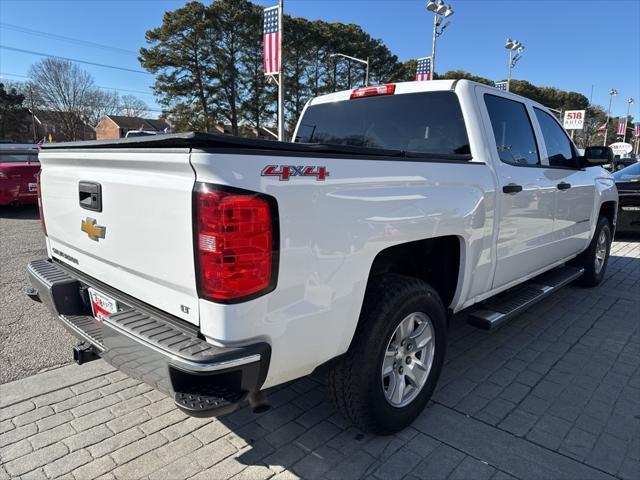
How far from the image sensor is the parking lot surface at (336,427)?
7.80 feet

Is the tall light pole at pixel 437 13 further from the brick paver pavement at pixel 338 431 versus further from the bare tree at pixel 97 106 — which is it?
the bare tree at pixel 97 106

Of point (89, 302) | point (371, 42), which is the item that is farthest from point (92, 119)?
point (89, 302)

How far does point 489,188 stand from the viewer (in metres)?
3.06

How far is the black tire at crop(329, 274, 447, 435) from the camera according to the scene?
7.57ft

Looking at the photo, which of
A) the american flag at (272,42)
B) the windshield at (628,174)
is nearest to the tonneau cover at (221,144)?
the windshield at (628,174)

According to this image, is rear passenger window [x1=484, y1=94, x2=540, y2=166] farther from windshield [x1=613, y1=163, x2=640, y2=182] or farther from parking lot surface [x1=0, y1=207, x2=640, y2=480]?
windshield [x1=613, y1=163, x2=640, y2=182]

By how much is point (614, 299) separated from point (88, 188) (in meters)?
5.62

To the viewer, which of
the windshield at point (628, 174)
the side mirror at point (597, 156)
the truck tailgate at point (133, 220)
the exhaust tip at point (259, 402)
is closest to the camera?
the truck tailgate at point (133, 220)

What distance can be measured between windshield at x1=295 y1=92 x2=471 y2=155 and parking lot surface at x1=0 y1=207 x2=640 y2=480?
5.84ft

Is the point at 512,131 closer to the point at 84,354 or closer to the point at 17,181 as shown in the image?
the point at 84,354

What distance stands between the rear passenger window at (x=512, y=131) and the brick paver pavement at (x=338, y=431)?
1.66 meters

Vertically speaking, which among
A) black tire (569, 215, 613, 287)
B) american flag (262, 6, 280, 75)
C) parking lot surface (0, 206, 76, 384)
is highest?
american flag (262, 6, 280, 75)

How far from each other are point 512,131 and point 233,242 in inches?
111

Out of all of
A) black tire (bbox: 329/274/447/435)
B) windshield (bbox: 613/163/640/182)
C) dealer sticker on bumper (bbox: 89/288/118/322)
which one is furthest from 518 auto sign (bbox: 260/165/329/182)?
windshield (bbox: 613/163/640/182)
